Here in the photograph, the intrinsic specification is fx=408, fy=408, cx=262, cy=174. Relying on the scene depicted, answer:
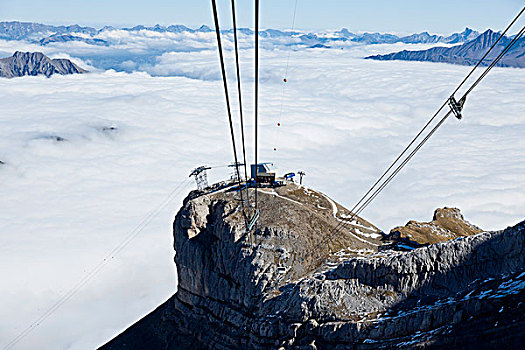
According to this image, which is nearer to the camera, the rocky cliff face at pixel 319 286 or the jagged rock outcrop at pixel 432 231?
the rocky cliff face at pixel 319 286

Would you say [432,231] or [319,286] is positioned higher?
[319,286]

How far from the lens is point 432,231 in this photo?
8131 centimetres

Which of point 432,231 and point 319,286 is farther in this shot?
point 432,231

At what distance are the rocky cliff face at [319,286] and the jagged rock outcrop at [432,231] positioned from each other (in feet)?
13.1

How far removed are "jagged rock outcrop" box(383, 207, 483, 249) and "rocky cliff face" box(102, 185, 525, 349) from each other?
3.98 m

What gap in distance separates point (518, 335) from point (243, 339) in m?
38.5

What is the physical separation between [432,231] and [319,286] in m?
35.6

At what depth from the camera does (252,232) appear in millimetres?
69062

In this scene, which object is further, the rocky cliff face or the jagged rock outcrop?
the jagged rock outcrop

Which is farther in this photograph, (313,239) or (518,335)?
(313,239)

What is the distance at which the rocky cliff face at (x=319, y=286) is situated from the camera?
45188 millimetres

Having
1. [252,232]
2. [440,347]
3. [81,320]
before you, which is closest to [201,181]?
[252,232]

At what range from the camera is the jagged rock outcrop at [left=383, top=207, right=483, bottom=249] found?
7231 centimetres

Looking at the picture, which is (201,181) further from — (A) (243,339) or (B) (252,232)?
(A) (243,339)
